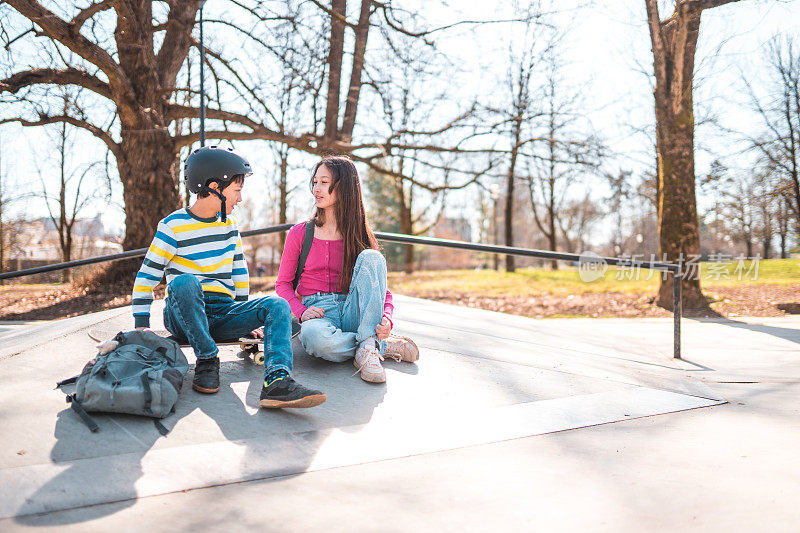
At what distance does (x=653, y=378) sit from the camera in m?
3.82

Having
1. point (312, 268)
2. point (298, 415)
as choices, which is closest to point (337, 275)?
point (312, 268)

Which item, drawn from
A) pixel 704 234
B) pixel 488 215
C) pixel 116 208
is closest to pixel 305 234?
pixel 116 208

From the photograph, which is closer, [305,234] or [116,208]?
[305,234]

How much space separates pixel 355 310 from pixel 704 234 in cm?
4536

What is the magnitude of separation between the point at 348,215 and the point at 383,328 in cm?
76

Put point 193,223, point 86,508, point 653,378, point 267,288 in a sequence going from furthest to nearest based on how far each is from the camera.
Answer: point 267,288 → point 653,378 → point 193,223 → point 86,508

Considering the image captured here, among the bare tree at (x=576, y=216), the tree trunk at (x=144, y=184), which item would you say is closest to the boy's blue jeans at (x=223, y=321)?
the tree trunk at (x=144, y=184)

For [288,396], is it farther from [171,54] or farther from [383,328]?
[171,54]

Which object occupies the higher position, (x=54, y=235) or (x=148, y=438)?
(x=54, y=235)

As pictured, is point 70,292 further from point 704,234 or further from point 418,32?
point 704,234

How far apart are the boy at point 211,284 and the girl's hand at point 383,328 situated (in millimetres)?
595

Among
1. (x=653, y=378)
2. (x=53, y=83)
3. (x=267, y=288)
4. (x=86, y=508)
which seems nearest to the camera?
(x=86, y=508)

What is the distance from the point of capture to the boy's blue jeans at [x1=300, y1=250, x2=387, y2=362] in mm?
3248

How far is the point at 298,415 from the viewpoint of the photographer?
105 inches
